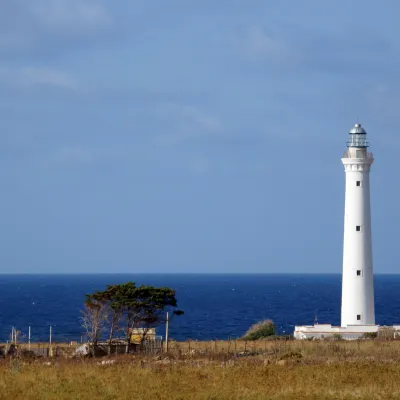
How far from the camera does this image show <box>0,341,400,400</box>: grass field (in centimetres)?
2330

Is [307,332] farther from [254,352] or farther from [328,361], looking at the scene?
[328,361]

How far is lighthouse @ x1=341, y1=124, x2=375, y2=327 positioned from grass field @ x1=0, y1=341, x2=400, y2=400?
16515 mm

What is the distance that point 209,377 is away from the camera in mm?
26750

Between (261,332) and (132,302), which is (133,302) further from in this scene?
(261,332)

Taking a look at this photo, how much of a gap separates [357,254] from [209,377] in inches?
1048

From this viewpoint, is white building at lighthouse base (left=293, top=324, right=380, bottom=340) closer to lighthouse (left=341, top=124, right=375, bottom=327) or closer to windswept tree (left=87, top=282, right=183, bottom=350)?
lighthouse (left=341, top=124, right=375, bottom=327)

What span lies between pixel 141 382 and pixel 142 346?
53.7 feet

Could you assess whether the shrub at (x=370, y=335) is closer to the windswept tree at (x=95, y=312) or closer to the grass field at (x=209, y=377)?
the grass field at (x=209, y=377)

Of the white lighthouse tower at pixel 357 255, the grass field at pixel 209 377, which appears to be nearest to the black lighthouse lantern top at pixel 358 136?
the white lighthouse tower at pixel 357 255

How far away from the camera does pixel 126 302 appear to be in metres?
41.1

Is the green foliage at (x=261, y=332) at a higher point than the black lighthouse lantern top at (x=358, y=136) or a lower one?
lower

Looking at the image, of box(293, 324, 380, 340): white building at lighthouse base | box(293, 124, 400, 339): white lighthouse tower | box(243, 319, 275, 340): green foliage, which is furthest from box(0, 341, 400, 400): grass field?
box(243, 319, 275, 340): green foliage

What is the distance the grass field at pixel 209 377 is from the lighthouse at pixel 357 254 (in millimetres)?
16515

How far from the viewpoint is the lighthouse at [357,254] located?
171 feet
